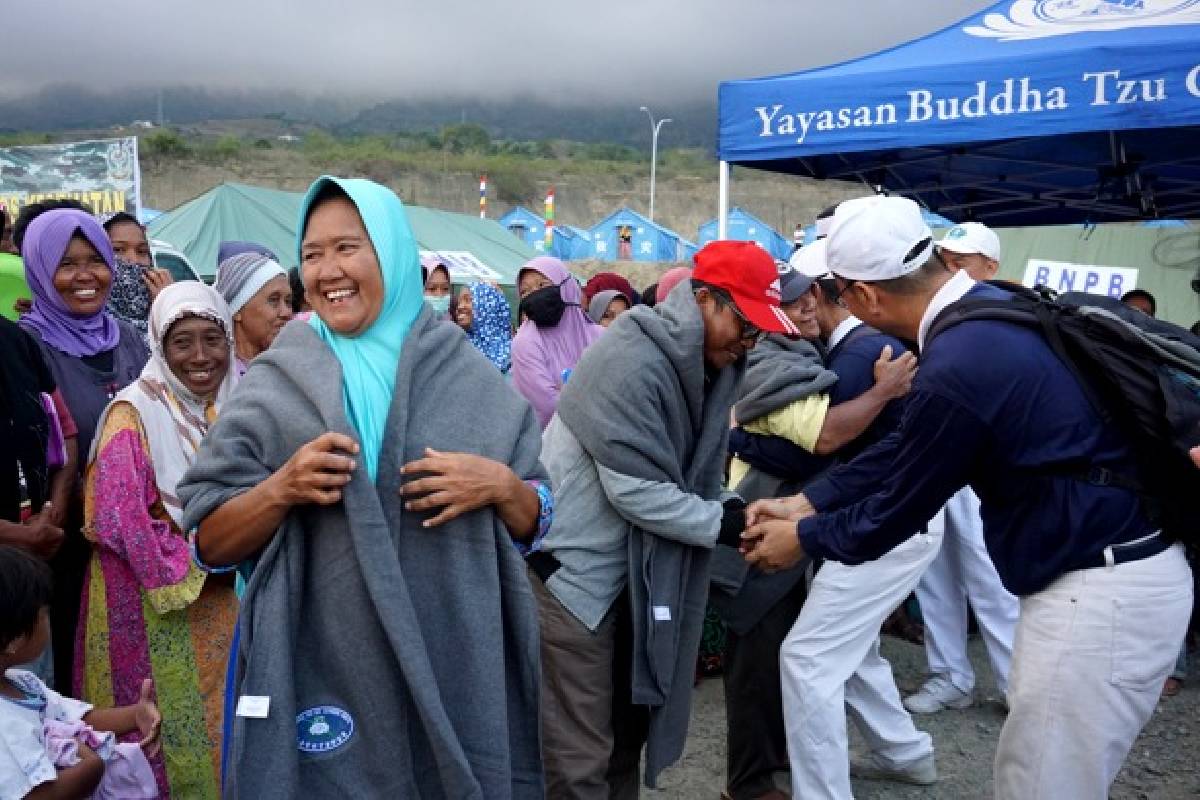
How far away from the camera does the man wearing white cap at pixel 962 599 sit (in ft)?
15.8

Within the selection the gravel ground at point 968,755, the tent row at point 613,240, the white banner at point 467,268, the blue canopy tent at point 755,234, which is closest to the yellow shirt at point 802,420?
the gravel ground at point 968,755

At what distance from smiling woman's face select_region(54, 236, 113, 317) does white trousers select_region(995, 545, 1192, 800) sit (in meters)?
3.26

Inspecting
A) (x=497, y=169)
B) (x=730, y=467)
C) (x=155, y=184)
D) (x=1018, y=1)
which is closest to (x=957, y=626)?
(x=730, y=467)

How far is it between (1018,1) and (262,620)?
579 cm

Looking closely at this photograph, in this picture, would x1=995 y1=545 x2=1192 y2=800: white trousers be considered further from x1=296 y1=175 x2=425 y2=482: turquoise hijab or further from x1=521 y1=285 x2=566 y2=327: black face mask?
x1=521 y1=285 x2=566 y2=327: black face mask

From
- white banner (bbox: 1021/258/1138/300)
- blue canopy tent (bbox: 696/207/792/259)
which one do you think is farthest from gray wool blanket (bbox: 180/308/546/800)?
blue canopy tent (bbox: 696/207/792/259)

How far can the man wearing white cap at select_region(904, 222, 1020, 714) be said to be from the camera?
190 inches

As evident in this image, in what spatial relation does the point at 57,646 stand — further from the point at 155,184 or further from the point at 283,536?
the point at 155,184

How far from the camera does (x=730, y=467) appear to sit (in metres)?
4.07

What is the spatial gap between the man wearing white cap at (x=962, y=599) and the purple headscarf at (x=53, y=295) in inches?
153

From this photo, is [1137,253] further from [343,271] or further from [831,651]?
[343,271]

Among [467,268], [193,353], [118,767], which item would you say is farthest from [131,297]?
[467,268]

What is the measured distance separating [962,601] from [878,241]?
2944 mm

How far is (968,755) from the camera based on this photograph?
434 centimetres
